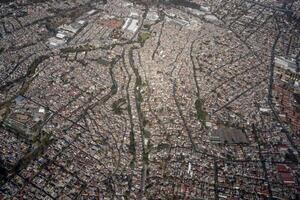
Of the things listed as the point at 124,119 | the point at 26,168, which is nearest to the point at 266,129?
the point at 124,119

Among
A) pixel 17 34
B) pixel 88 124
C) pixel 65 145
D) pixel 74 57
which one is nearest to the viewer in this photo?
pixel 65 145

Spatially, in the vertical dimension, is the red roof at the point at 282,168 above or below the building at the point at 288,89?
below

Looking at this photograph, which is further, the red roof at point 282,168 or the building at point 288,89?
the building at point 288,89

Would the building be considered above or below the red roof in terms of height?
above

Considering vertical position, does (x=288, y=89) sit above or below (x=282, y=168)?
above

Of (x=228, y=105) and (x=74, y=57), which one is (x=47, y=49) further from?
(x=228, y=105)

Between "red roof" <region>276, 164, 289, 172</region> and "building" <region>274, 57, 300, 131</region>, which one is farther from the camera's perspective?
"building" <region>274, 57, 300, 131</region>

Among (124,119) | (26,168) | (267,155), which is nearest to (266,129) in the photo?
(267,155)

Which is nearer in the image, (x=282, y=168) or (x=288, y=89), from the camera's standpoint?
(x=282, y=168)

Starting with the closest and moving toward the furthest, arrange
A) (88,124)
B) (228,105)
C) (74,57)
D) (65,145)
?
(65,145) < (88,124) < (228,105) < (74,57)

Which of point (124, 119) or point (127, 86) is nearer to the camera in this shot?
point (124, 119)
